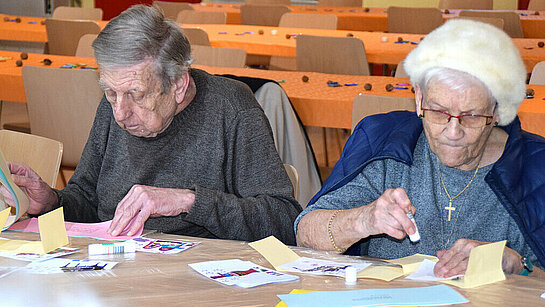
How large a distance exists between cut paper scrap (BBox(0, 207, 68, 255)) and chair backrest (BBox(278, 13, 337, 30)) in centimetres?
495

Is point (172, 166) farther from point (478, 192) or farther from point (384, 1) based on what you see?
point (384, 1)

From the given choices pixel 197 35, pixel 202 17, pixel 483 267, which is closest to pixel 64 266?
pixel 483 267

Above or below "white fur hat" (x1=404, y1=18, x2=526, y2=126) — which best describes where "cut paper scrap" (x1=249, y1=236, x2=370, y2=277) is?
below

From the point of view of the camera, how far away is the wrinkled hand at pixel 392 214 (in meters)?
1.71

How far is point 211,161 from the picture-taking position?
2.29 meters

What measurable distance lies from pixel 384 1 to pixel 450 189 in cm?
946

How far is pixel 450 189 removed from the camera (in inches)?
80.9

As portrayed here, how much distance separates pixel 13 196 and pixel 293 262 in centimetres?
83

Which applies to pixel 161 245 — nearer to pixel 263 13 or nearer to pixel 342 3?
pixel 263 13

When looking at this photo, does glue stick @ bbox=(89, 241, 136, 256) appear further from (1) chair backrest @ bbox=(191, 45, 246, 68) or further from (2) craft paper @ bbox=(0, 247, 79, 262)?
(1) chair backrest @ bbox=(191, 45, 246, 68)

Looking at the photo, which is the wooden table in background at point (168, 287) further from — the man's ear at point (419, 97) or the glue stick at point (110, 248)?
the man's ear at point (419, 97)

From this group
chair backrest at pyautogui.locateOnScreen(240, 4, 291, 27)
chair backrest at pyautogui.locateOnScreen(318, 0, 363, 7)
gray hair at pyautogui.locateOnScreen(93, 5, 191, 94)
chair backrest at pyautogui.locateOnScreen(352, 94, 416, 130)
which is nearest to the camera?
gray hair at pyautogui.locateOnScreen(93, 5, 191, 94)

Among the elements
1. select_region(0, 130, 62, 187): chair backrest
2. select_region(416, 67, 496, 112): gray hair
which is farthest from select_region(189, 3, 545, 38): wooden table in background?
select_region(416, 67, 496, 112): gray hair

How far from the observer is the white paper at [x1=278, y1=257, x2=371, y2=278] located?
5.49 feet
